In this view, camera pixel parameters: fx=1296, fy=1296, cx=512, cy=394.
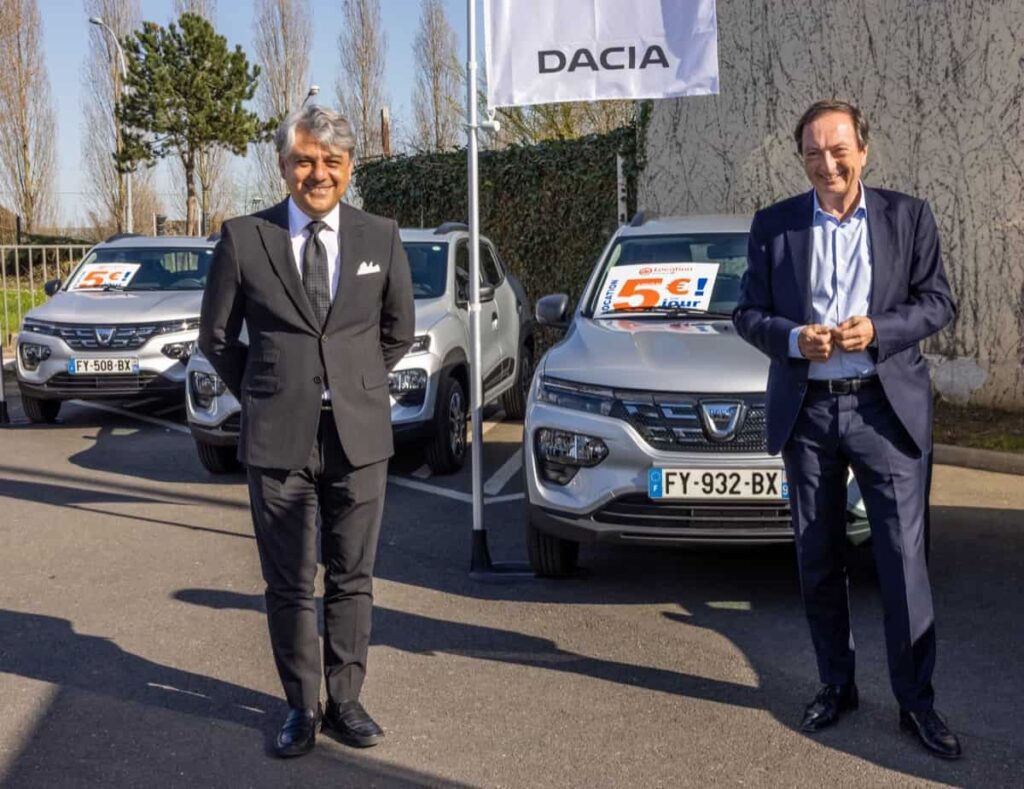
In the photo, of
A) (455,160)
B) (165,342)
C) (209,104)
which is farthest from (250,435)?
(209,104)

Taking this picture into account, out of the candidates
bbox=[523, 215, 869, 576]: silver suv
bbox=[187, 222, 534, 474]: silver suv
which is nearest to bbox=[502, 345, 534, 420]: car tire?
bbox=[187, 222, 534, 474]: silver suv

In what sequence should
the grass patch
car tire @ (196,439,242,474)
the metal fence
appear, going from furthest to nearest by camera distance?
1. the metal fence
2. the grass patch
3. car tire @ (196,439,242,474)

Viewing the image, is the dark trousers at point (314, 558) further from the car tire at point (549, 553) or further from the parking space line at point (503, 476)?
the parking space line at point (503, 476)

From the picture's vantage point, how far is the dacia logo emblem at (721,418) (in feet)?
17.9

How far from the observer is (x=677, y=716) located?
4.38 metres

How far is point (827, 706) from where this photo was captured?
Result: 425 centimetres

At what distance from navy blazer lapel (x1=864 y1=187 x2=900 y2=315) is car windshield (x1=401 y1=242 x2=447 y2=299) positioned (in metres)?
5.76

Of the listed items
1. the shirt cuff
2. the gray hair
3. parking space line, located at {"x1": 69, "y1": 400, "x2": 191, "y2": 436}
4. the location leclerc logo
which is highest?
the location leclerc logo

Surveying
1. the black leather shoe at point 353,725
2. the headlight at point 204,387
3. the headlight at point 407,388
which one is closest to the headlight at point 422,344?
the headlight at point 407,388

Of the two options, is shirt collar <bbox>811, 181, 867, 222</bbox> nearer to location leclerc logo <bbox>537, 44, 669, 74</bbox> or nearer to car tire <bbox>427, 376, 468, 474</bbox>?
location leclerc logo <bbox>537, 44, 669, 74</bbox>

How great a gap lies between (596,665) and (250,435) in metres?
1.70

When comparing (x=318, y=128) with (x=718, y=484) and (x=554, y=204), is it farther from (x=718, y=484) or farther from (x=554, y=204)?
(x=554, y=204)

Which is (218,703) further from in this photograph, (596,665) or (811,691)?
(811,691)

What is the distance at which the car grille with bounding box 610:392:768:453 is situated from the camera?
5449 millimetres
